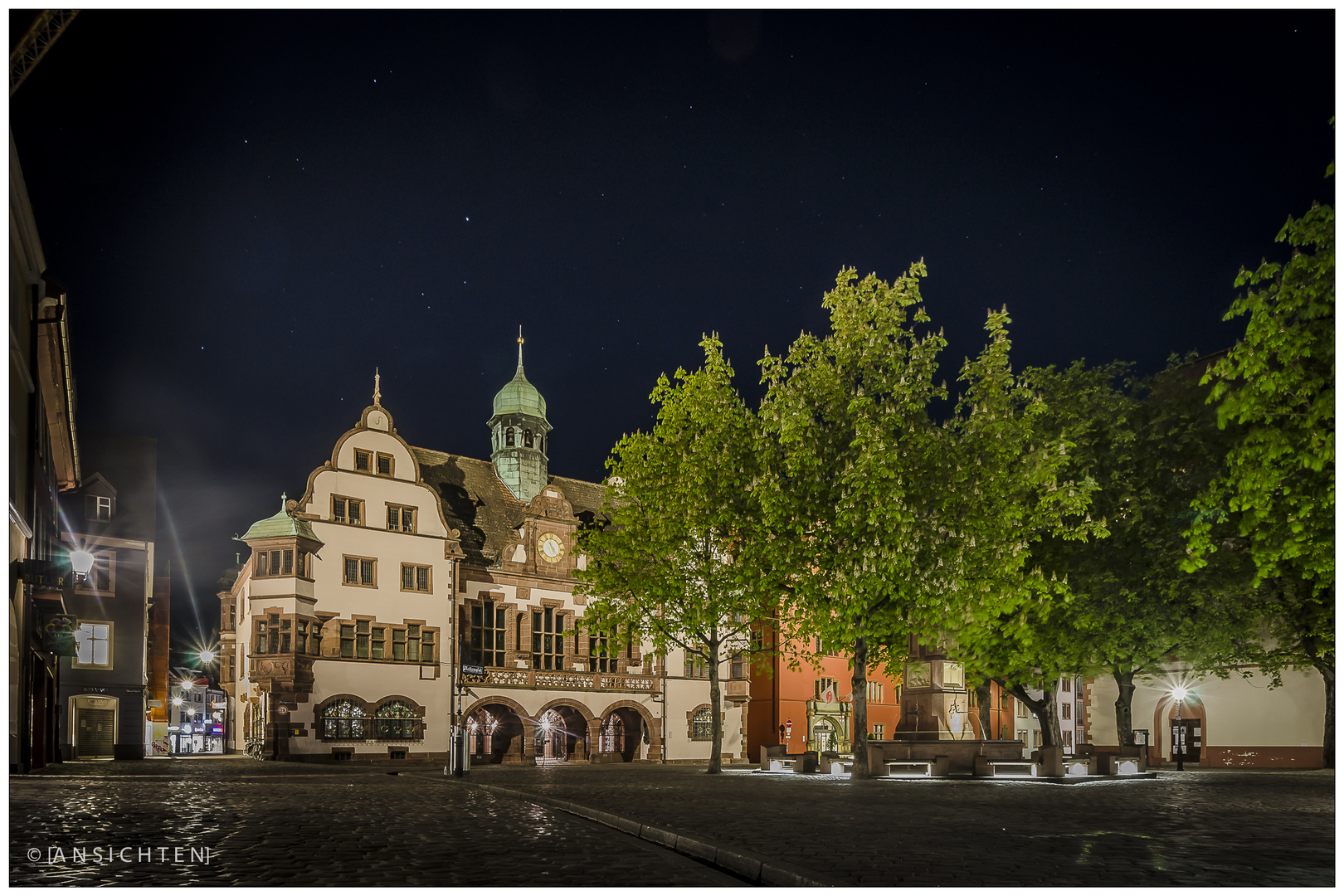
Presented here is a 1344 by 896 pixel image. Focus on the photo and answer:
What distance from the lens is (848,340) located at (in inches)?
1208

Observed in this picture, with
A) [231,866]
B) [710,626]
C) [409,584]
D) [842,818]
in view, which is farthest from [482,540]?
[231,866]

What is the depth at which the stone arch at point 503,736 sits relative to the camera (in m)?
53.6

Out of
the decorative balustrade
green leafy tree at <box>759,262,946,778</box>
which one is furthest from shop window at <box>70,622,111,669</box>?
green leafy tree at <box>759,262,946,778</box>

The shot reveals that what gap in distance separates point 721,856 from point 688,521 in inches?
866

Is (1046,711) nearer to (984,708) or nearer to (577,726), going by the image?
(984,708)

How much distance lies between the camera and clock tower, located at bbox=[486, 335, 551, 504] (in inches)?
2489

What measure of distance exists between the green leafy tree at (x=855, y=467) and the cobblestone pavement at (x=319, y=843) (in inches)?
435

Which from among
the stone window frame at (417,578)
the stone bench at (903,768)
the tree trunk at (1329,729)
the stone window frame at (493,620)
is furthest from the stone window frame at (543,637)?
the tree trunk at (1329,729)

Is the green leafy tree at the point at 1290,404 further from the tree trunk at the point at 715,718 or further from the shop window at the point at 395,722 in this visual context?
the shop window at the point at 395,722

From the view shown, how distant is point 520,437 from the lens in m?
64.2

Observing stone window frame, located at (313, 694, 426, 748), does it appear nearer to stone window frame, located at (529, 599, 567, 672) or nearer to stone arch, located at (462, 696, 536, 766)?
stone arch, located at (462, 696, 536, 766)

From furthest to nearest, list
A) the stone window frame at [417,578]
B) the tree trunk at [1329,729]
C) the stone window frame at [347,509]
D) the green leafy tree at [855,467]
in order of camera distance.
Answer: the stone window frame at [417,578] < the stone window frame at [347,509] < the tree trunk at [1329,729] < the green leafy tree at [855,467]

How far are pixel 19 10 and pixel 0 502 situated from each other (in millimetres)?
28784

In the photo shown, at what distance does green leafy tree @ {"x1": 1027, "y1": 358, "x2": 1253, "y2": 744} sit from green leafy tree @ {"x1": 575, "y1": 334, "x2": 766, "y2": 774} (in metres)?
9.40
